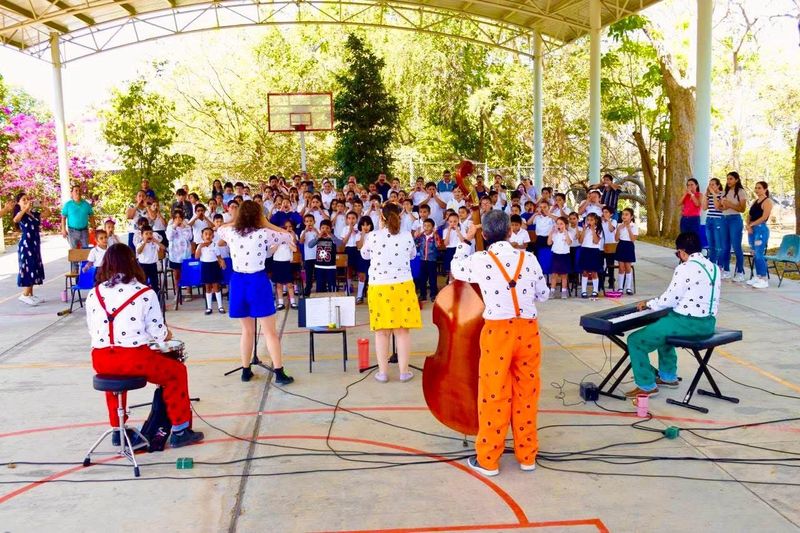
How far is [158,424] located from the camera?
558cm

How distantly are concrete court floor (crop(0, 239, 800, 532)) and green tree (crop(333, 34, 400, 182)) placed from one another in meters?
13.7

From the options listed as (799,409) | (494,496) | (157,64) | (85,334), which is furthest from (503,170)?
(494,496)

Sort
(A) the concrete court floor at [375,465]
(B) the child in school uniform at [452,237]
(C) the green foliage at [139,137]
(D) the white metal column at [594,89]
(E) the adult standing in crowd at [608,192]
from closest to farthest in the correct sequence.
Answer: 1. (A) the concrete court floor at [375,465]
2. (B) the child in school uniform at [452,237]
3. (E) the adult standing in crowd at [608,192]
4. (D) the white metal column at [594,89]
5. (C) the green foliage at [139,137]

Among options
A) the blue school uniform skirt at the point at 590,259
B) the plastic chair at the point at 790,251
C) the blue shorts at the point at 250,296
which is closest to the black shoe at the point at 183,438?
the blue shorts at the point at 250,296

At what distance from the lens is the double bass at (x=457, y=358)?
16.5ft

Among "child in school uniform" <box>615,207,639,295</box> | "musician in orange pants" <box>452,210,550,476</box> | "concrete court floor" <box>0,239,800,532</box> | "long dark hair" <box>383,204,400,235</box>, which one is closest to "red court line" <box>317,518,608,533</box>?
"concrete court floor" <box>0,239,800,532</box>

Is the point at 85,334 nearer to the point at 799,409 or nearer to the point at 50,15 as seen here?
the point at 799,409

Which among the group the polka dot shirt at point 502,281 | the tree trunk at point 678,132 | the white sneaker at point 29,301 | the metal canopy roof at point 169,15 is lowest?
the white sneaker at point 29,301

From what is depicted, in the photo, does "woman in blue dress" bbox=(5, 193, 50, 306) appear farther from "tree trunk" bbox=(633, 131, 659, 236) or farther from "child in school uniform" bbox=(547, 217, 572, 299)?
"tree trunk" bbox=(633, 131, 659, 236)

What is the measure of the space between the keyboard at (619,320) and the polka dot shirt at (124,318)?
11.5 feet

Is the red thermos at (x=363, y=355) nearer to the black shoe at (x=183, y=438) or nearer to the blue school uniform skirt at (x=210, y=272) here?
the black shoe at (x=183, y=438)

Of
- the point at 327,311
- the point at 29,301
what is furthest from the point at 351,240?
the point at 29,301

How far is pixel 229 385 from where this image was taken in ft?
23.7

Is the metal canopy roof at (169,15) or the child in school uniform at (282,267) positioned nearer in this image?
the child in school uniform at (282,267)
